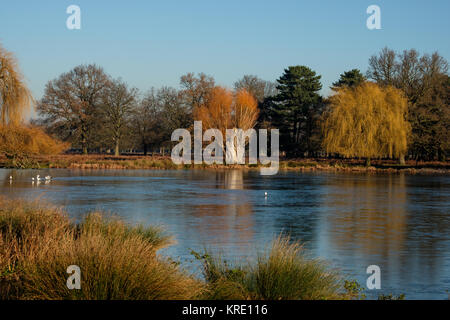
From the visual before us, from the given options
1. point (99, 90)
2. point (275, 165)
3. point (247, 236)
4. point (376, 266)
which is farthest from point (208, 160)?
point (376, 266)

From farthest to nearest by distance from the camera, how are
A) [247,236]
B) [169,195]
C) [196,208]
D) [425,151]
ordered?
1. [425,151]
2. [169,195]
3. [196,208]
4. [247,236]

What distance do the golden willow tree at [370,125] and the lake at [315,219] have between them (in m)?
18.2

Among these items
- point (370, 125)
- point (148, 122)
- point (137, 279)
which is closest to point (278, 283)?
point (137, 279)

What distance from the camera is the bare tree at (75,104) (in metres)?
71.9

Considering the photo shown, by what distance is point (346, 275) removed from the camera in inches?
494

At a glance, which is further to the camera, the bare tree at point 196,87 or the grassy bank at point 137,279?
the bare tree at point 196,87

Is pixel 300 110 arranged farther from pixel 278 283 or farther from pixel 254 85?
pixel 278 283

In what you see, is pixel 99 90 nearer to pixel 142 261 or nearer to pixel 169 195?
pixel 169 195

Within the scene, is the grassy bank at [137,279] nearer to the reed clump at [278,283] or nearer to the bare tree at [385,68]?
the reed clump at [278,283]

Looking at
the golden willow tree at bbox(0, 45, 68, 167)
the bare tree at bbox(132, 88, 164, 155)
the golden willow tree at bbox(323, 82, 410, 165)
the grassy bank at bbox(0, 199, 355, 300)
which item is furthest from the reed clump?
the bare tree at bbox(132, 88, 164, 155)

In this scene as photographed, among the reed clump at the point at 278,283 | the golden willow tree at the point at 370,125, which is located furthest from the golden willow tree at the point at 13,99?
the golden willow tree at the point at 370,125

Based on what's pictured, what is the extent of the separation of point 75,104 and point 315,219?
54909mm
